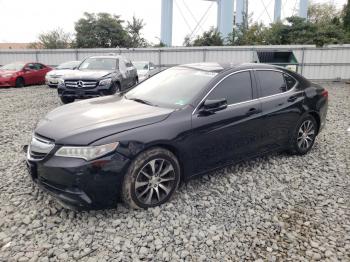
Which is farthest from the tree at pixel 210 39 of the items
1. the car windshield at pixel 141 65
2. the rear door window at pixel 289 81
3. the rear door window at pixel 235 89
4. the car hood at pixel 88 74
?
the rear door window at pixel 235 89

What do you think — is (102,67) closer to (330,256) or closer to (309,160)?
(309,160)

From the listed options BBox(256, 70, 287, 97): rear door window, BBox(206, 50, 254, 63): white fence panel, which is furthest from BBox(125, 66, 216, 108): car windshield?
BBox(206, 50, 254, 63): white fence panel

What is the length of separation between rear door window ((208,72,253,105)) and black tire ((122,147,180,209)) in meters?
→ 1.00

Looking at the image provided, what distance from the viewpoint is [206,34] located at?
1133 inches

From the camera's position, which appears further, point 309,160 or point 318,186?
point 309,160

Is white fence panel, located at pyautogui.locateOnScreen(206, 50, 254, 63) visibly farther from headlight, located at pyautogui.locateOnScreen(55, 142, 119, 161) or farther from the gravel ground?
headlight, located at pyautogui.locateOnScreen(55, 142, 119, 161)

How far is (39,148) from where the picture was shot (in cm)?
326

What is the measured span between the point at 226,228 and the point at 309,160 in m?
2.48

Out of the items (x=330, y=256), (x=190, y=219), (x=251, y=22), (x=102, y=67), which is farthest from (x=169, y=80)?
(x=251, y=22)

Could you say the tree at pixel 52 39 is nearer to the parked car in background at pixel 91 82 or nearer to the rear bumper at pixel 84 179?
the parked car in background at pixel 91 82

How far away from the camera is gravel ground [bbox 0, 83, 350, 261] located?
284 centimetres

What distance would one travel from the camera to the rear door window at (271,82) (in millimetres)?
4508

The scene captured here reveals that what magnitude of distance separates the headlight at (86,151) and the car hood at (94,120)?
2.3 inches

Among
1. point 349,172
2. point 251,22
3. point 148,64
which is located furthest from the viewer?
point 251,22
